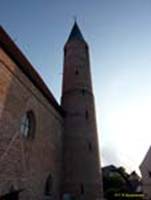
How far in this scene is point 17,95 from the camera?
35.4 ft

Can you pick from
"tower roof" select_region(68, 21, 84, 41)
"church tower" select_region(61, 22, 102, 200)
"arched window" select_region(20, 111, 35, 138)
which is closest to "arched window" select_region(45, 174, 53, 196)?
"church tower" select_region(61, 22, 102, 200)

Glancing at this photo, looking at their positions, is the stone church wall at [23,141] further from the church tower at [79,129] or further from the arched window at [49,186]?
the church tower at [79,129]

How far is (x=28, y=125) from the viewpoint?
1216cm

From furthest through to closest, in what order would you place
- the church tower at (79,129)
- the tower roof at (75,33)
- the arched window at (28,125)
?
1. the tower roof at (75,33)
2. the church tower at (79,129)
3. the arched window at (28,125)

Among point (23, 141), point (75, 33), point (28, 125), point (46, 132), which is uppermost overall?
point (75, 33)

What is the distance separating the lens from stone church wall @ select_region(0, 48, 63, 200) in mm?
9359

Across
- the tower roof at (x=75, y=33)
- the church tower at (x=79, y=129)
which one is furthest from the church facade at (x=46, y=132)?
the tower roof at (x=75, y=33)

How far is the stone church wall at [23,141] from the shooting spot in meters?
9.36

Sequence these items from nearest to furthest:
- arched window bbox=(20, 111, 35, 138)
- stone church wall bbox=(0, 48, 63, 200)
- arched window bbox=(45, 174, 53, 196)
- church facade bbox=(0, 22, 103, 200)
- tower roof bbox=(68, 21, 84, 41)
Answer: stone church wall bbox=(0, 48, 63, 200) → church facade bbox=(0, 22, 103, 200) → arched window bbox=(20, 111, 35, 138) → arched window bbox=(45, 174, 53, 196) → tower roof bbox=(68, 21, 84, 41)

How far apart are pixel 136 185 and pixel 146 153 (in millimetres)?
19553

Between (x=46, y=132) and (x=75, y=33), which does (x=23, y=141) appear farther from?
(x=75, y=33)

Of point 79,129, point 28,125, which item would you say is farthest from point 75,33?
point 28,125

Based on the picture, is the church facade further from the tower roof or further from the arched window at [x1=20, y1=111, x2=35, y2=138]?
the tower roof

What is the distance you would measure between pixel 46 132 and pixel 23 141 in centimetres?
324
